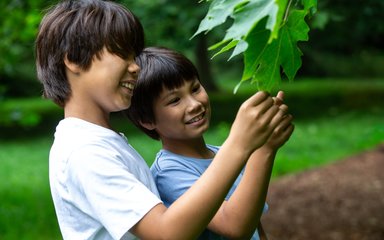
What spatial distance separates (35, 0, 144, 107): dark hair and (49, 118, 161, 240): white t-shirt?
14 centimetres

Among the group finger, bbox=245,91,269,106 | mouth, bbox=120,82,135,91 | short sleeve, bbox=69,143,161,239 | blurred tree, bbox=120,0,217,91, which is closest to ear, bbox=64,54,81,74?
mouth, bbox=120,82,135,91

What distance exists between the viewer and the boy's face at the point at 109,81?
1.87 metres

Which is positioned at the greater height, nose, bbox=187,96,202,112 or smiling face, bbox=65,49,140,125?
smiling face, bbox=65,49,140,125

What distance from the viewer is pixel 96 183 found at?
69.5 inches

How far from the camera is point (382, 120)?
16.5m

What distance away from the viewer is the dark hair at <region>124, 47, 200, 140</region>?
85.8 inches

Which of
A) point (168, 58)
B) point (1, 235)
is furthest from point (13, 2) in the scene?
point (168, 58)

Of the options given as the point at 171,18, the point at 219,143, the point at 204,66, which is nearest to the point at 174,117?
the point at 171,18

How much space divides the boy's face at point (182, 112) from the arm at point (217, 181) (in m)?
0.43

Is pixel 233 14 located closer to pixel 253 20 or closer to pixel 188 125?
pixel 253 20

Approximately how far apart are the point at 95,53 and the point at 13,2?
660 cm

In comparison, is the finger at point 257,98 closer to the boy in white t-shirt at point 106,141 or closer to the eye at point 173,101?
the boy in white t-shirt at point 106,141

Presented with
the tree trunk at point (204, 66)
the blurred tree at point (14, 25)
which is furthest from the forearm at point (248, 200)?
the tree trunk at point (204, 66)

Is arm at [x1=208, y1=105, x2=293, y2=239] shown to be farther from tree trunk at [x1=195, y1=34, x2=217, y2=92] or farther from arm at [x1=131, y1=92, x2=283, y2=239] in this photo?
tree trunk at [x1=195, y1=34, x2=217, y2=92]
